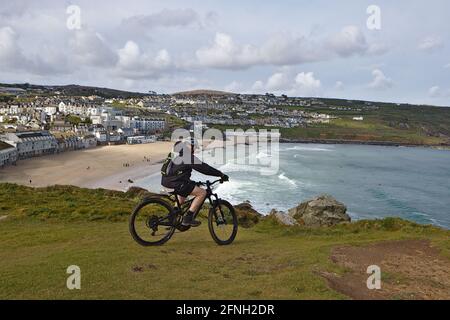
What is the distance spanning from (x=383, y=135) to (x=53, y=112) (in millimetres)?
136671

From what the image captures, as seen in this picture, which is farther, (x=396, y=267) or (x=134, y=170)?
(x=134, y=170)

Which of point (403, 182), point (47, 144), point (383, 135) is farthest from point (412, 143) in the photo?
point (47, 144)

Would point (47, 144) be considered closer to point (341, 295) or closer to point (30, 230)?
point (30, 230)

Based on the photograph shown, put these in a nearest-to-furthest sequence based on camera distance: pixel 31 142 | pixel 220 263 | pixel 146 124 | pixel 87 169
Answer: pixel 220 263 < pixel 87 169 < pixel 31 142 < pixel 146 124

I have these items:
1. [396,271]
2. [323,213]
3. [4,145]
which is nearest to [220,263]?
[396,271]

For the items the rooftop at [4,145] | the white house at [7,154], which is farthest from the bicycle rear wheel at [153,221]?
the rooftop at [4,145]

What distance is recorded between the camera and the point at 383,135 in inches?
7229

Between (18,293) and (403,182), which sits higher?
(18,293)

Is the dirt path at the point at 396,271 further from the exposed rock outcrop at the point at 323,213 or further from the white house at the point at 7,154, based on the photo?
the white house at the point at 7,154

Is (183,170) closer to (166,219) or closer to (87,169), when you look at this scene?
(166,219)

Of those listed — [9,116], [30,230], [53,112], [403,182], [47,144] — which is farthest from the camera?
[53,112]

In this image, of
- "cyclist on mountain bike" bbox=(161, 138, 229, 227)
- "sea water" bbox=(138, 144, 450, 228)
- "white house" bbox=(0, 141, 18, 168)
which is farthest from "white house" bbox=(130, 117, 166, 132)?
"cyclist on mountain bike" bbox=(161, 138, 229, 227)

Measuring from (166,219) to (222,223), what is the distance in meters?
1.66

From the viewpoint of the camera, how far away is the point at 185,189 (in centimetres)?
1022
